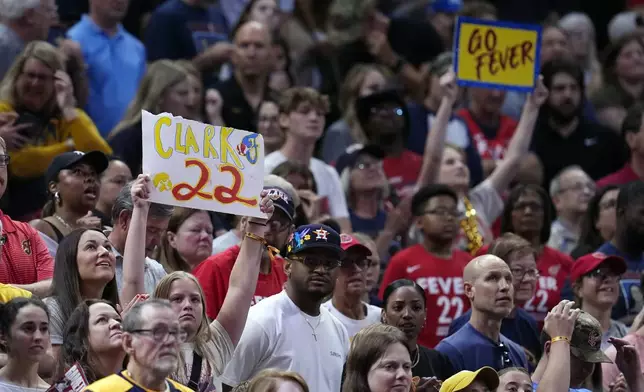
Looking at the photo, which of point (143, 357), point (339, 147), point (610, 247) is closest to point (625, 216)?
point (610, 247)

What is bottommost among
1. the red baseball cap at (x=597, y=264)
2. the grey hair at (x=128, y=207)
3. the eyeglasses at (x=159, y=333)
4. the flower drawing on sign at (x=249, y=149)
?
the red baseball cap at (x=597, y=264)

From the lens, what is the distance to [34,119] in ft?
34.6

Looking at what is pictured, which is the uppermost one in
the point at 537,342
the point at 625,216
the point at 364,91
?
the point at 364,91

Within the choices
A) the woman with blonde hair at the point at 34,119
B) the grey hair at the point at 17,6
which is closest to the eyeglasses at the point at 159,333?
the woman with blonde hair at the point at 34,119

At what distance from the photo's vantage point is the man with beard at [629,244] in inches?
438

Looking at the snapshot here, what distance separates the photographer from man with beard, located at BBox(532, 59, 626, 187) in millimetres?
14047

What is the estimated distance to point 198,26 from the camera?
45.5 feet

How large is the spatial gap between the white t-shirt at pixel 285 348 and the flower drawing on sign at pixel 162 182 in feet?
3.04

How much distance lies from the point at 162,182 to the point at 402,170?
4.97 meters

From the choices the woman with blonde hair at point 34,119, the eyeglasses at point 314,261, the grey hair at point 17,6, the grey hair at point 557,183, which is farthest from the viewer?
the grey hair at point 557,183

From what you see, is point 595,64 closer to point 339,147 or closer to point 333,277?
point 339,147

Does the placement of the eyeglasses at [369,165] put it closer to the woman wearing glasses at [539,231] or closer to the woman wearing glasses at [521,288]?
the woman wearing glasses at [539,231]

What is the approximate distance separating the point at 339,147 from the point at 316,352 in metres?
5.00

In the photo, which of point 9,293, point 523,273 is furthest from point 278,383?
point 523,273
